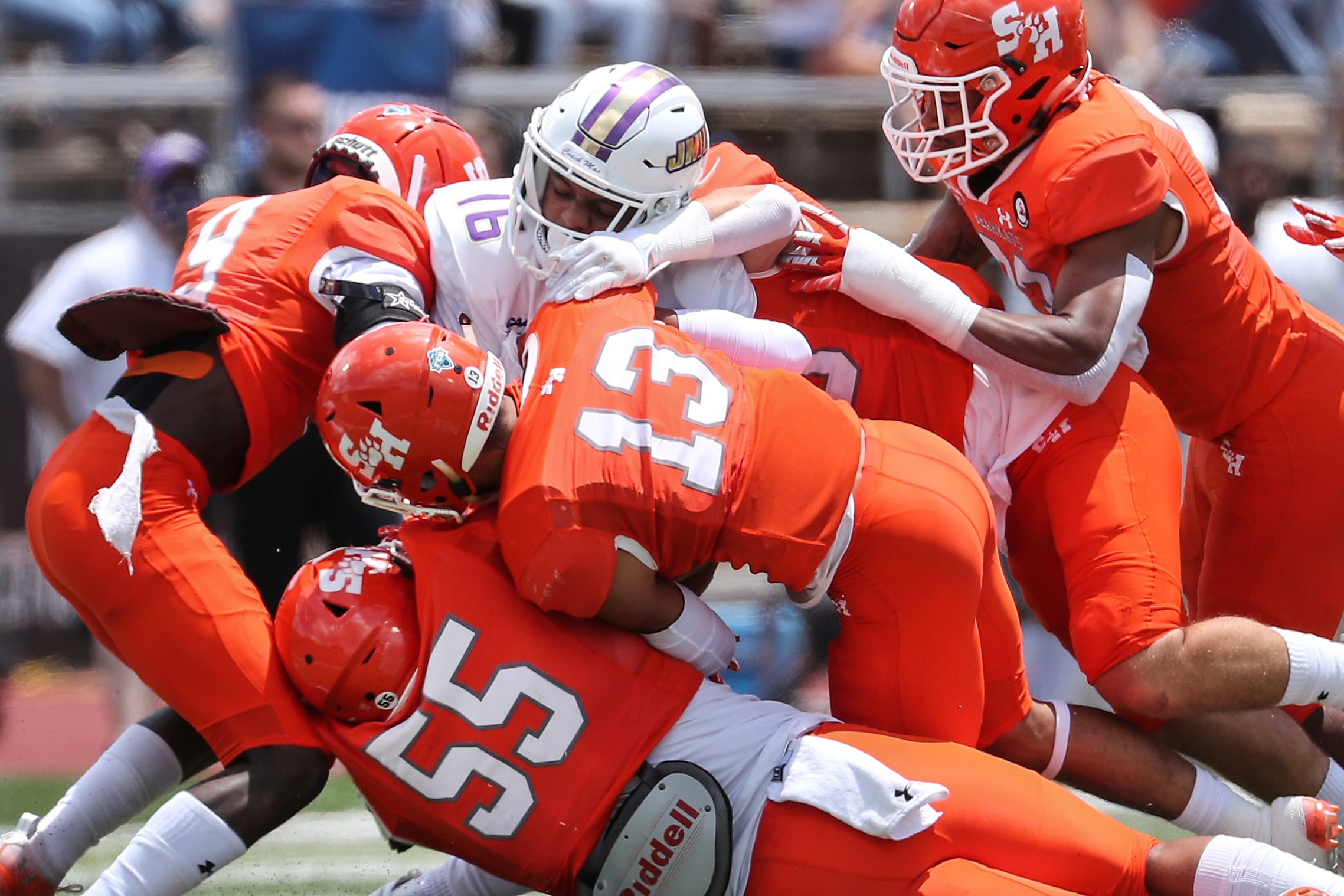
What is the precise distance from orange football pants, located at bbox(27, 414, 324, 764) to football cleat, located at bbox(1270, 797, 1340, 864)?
1944 mm

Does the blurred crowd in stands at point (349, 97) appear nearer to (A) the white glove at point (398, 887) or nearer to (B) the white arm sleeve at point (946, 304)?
(A) the white glove at point (398, 887)

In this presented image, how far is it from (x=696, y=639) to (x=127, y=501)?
3.78 feet

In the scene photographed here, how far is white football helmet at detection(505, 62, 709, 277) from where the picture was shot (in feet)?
10.7

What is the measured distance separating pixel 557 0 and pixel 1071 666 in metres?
3.41

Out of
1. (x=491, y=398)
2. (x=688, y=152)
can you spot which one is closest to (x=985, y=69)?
(x=688, y=152)

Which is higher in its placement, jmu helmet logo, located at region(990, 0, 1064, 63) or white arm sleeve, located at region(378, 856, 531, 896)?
jmu helmet logo, located at region(990, 0, 1064, 63)

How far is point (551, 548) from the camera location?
2.69 meters

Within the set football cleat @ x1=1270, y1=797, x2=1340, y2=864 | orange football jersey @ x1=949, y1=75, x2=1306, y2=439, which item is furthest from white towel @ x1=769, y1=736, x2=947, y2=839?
orange football jersey @ x1=949, y1=75, x2=1306, y2=439

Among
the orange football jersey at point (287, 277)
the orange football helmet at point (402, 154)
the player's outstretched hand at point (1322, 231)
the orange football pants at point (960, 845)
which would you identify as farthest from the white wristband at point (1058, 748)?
the orange football helmet at point (402, 154)

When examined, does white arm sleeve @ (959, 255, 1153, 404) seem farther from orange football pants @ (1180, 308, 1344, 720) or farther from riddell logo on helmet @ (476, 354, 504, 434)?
riddell logo on helmet @ (476, 354, 504, 434)

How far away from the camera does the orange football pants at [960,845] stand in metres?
2.68

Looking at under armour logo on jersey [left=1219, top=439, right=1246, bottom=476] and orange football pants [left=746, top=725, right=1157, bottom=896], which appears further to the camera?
under armour logo on jersey [left=1219, top=439, right=1246, bottom=476]

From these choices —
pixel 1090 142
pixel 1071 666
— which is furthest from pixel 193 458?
pixel 1071 666

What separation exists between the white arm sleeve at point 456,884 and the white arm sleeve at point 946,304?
1474 mm
